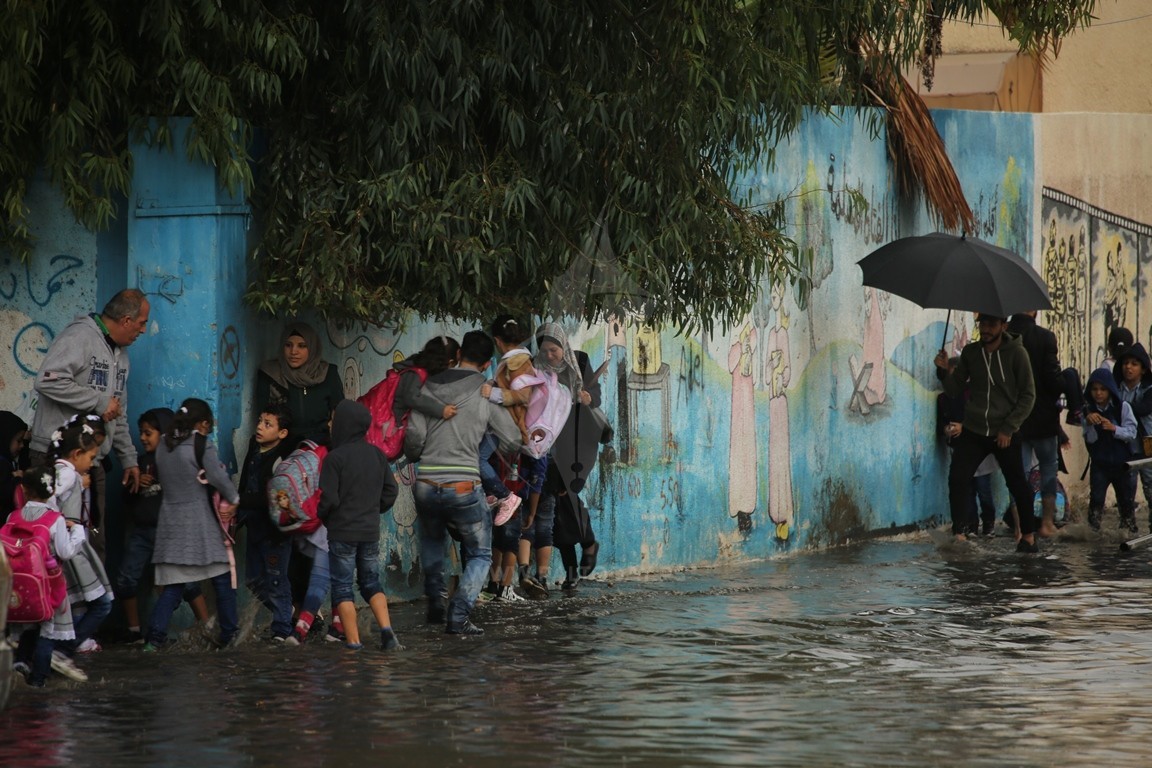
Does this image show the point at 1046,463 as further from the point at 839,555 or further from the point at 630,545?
the point at 630,545

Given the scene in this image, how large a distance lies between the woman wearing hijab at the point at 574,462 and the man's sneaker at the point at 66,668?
393cm

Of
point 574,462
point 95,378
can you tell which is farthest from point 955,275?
point 95,378

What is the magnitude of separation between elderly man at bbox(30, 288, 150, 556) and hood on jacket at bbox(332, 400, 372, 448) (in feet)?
3.50

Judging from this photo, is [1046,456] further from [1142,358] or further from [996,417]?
[996,417]

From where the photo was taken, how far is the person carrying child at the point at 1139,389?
16.2 m

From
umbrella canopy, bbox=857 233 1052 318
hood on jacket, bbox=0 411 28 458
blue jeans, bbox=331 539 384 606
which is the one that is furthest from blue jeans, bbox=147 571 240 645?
umbrella canopy, bbox=857 233 1052 318

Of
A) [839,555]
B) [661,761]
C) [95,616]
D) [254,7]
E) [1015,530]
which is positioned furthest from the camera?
[1015,530]

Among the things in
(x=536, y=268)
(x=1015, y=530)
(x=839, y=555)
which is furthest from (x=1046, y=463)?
(x=536, y=268)

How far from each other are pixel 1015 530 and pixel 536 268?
690 cm

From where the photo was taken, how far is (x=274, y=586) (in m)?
10.2

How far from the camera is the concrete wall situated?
10359 mm

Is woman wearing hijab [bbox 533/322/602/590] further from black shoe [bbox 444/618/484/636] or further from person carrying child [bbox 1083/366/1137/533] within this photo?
person carrying child [bbox 1083/366/1137/533]

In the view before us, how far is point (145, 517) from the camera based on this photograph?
9.98 meters

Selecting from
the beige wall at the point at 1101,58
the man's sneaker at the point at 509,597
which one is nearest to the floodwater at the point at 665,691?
the man's sneaker at the point at 509,597
